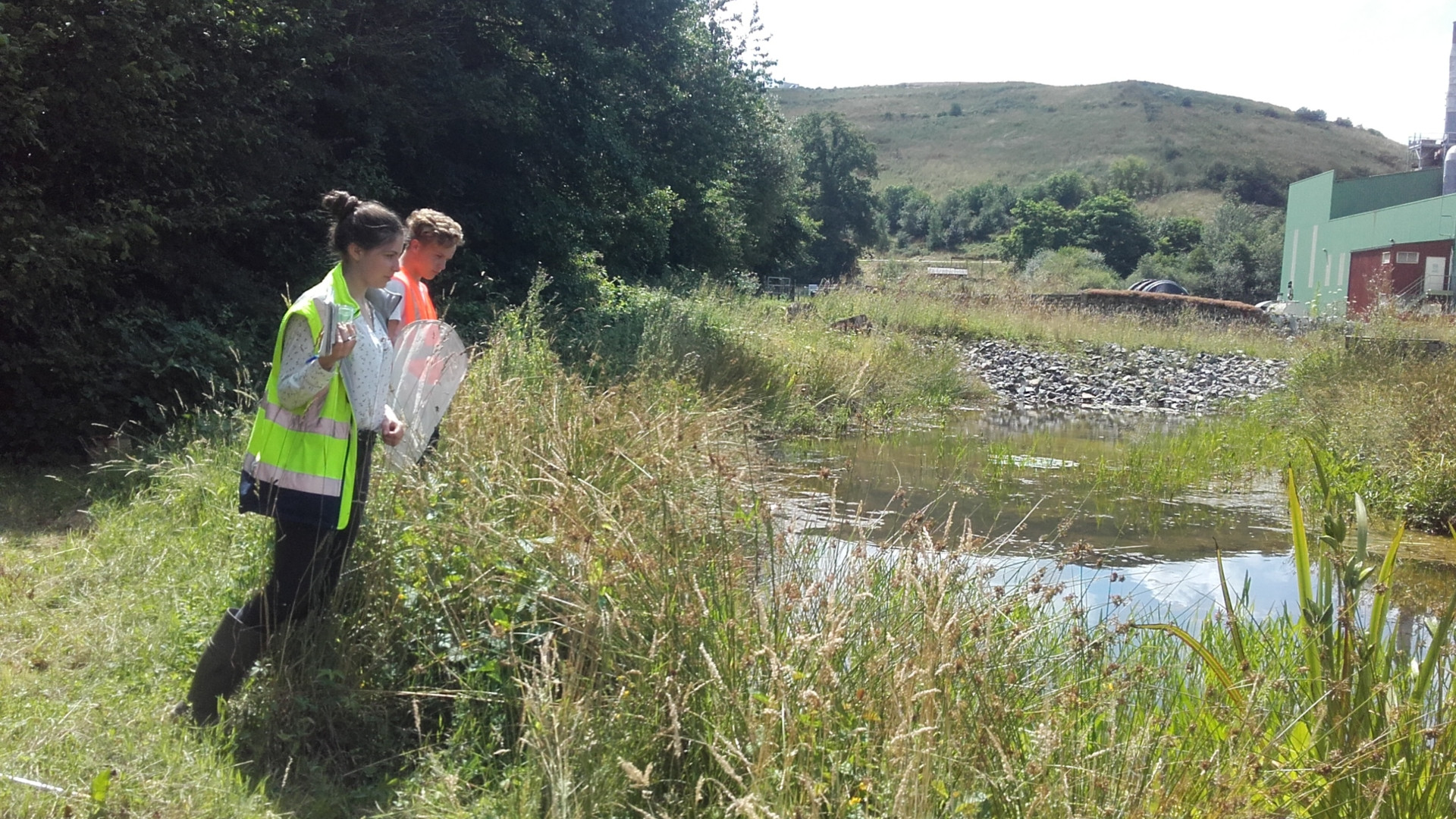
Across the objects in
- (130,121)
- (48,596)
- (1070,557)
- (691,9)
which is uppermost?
(691,9)

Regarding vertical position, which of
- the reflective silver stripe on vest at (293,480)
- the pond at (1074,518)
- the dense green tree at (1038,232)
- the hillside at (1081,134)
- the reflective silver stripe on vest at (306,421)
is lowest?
the pond at (1074,518)

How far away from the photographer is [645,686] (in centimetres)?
327

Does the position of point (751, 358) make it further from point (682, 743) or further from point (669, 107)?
point (682, 743)

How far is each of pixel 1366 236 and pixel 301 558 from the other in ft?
169

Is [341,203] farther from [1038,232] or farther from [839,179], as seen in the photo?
[1038,232]

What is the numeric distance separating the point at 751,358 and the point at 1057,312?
46.3ft

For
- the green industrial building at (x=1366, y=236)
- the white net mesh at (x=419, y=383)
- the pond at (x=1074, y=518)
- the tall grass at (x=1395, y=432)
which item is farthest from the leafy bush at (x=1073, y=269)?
the white net mesh at (x=419, y=383)

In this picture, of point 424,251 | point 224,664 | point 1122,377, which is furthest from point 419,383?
point 1122,377

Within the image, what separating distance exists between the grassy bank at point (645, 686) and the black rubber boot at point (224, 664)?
0.28ft

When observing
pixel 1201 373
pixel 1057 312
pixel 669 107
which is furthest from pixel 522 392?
pixel 1057 312

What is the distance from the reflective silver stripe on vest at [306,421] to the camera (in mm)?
3428

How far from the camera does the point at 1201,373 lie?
70.5 ft

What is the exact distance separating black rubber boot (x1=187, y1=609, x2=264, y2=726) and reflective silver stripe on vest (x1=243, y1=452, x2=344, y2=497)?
486 millimetres

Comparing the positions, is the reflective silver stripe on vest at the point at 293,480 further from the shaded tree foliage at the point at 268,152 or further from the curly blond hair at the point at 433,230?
the shaded tree foliage at the point at 268,152
